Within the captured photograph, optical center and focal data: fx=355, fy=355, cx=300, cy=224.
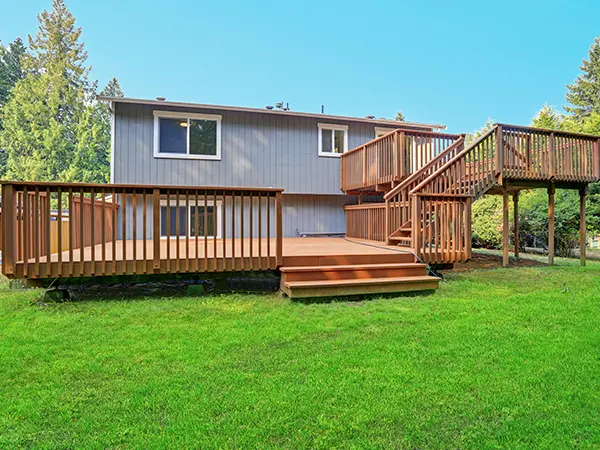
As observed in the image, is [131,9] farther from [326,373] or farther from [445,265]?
[326,373]

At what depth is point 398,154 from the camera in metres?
8.55

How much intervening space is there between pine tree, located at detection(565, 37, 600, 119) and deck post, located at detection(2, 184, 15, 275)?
41932mm

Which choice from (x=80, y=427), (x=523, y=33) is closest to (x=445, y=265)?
(x=80, y=427)

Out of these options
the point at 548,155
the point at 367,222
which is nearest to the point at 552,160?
the point at 548,155

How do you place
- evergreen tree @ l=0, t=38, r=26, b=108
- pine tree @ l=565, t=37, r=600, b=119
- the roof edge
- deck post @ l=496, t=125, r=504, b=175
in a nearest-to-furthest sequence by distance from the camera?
deck post @ l=496, t=125, r=504, b=175 → the roof edge → evergreen tree @ l=0, t=38, r=26, b=108 → pine tree @ l=565, t=37, r=600, b=119

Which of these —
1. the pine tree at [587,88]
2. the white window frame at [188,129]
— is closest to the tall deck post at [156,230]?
the white window frame at [188,129]

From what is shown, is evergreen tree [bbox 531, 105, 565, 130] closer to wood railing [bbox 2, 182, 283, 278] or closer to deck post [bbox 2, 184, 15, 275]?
wood railing [bbox 2, 182, 283, 278]

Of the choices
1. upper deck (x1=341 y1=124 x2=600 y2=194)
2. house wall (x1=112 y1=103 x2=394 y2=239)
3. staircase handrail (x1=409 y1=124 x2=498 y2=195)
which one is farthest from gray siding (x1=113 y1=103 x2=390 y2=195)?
staircase handrail (x1=409 y1=124 x2=498 y2=195)

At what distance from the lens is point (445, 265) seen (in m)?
6.32

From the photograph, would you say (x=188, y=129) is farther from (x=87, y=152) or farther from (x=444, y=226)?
(x=87, y=152)

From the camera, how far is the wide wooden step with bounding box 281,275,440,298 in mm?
4812

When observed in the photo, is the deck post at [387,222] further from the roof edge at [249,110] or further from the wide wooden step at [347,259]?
the roof edge at [249,110]

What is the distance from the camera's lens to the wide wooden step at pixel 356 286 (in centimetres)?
481

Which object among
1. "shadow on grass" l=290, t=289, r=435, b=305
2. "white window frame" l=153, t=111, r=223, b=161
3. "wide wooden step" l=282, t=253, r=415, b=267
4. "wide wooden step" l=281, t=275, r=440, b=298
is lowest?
"shadow on grass" l=290, t=289, r=435, b=305
